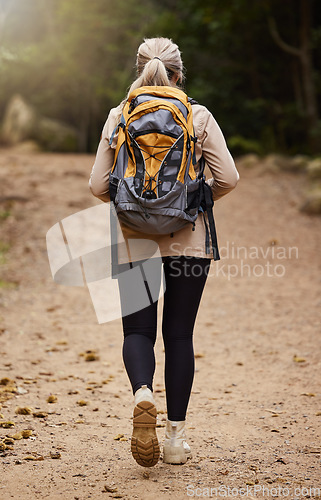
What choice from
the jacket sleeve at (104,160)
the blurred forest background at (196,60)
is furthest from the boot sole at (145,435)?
the blurred forest background at (196,60)

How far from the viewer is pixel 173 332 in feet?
9.01

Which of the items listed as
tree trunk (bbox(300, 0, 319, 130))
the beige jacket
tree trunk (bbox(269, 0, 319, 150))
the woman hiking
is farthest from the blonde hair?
tree trunk (bbox(300, 0, 319, 130))

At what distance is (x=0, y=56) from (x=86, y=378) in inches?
371

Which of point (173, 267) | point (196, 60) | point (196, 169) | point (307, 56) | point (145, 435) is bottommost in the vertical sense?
point (145, 435)

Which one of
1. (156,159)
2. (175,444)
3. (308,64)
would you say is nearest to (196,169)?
(156,159)

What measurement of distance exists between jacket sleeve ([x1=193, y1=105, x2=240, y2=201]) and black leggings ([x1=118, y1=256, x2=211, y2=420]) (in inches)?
15.9

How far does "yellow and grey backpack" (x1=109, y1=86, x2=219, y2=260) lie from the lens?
2.49 meters

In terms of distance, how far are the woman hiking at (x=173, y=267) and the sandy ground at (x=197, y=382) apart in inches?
15.3

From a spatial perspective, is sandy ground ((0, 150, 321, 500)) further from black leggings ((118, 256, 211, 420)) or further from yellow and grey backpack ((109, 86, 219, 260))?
yellow and grey backpack ((109, 86, 219, 260))

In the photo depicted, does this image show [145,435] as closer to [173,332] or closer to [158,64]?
[173,332]

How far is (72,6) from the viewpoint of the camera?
21516 millimetres

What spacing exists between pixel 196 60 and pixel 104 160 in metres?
16.9

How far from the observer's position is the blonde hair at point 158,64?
263 centimetres

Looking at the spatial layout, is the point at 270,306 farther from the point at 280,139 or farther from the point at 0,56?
the point at 280,139
